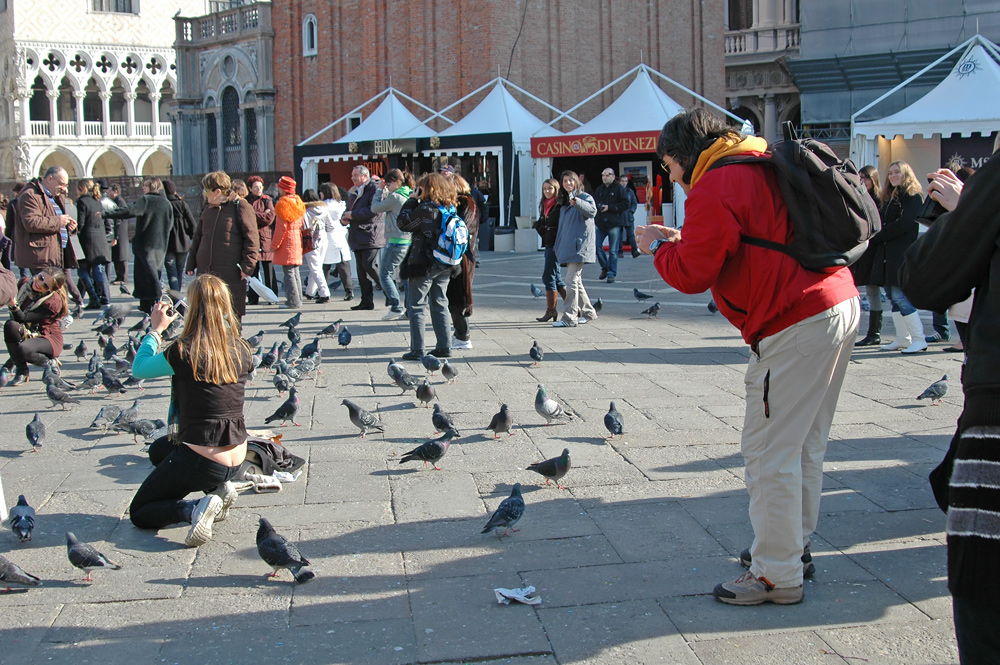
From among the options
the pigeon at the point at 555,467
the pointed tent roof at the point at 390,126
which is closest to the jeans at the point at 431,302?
the pigeon at the point at 555,467

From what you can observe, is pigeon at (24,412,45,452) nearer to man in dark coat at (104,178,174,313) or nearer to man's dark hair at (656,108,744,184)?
man's dark hair at (656,108,744,184)

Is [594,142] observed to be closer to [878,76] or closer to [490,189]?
[490,189]

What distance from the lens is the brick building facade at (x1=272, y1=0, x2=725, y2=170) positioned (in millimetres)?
28719

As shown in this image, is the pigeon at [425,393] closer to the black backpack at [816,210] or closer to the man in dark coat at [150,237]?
the black backpack at [816,210]

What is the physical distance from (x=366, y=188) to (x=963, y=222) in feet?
34.8

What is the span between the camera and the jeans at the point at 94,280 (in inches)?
532

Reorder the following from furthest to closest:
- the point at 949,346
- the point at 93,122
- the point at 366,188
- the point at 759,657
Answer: the point at 93,122
the point at 366,188
the point at 949,346
the point at 759,657

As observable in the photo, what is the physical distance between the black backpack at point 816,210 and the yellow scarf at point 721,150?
0.14 meters

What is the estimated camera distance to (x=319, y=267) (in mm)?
13750

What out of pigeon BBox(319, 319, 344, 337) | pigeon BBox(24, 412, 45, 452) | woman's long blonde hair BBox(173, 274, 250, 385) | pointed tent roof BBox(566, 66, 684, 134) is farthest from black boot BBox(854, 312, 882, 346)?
pointed tent roof BBox(566, 66, 684, 134)

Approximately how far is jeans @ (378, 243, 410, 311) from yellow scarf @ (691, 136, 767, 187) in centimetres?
787

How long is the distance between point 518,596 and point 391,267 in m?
8.26

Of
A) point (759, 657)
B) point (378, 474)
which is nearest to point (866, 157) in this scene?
point (378, 474)

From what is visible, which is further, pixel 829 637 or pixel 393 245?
pixel 393 245
